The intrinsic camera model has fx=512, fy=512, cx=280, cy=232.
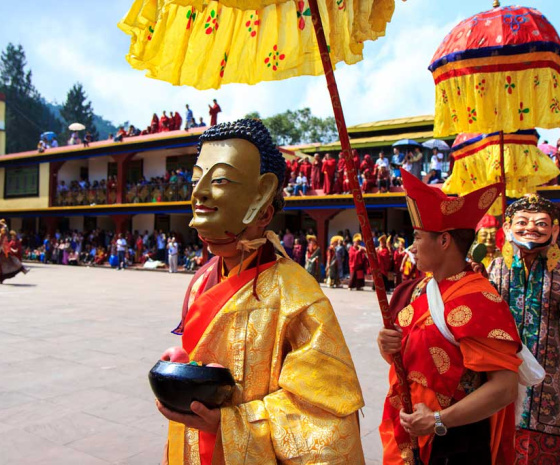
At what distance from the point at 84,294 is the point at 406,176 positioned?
10.6 meters

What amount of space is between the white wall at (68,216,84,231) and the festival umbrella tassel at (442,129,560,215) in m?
24.6

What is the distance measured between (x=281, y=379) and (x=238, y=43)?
127 centimetres

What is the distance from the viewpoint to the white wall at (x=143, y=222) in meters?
24.4

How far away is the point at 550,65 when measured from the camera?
3.34 metres

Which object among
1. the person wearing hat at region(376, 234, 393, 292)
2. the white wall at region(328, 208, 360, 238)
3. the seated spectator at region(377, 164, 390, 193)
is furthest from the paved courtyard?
the white wall at region(328, 208, 360, 238)

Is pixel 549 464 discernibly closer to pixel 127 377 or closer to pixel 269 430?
pixel 269 430

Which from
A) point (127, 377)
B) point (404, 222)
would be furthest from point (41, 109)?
point (127, 377)

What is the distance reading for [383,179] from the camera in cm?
1611

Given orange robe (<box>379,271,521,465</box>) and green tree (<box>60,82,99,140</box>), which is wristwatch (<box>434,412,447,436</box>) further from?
green tree (<box>60,82,99,140</box>)

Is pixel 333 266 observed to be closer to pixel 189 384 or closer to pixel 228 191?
pixel 228 191

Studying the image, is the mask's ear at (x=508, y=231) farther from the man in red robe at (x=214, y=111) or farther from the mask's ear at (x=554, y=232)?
the man in red robe at (x=214, y=111)

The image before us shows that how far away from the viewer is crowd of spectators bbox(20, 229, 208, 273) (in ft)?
66.9

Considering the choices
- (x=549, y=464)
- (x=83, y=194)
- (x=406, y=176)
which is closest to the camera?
(x=406, y=176)

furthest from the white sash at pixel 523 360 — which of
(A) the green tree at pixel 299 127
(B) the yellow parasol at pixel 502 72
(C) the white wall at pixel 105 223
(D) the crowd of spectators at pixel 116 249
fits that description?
(A) the green tree at pixel 299 127
